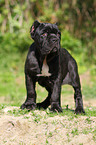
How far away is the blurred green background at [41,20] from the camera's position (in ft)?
42.4

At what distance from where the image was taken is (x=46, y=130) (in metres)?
3.84

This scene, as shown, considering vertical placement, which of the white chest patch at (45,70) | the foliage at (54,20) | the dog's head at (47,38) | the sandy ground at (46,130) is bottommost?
the sandy ground at (46,130)

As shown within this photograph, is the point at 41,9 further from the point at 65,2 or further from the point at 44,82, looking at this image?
the point at 44,82

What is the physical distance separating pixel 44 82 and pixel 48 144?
4.68ft

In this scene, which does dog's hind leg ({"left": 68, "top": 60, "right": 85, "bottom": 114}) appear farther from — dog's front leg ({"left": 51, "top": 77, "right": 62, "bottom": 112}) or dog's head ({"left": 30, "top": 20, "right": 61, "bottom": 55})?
dog's head ({"left": 30, "top": 20, "right": 61, "bottom": 55})

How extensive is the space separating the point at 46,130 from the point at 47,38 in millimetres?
1447

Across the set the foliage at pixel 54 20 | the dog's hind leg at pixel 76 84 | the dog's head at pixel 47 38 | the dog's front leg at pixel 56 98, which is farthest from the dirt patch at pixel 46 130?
the foliage at pixel 54 20

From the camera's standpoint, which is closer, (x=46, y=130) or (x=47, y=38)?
(x=46, y=130)

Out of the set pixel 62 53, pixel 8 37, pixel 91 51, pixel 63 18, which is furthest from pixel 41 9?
pixel 62 53

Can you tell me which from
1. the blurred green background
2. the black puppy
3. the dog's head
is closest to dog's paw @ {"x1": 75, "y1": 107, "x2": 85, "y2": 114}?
the black puppy

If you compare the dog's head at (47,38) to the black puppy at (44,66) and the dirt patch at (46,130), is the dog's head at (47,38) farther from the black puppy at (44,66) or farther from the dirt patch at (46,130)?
the dirt patch at (46,130)

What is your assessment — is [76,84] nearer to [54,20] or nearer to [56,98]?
[56,98]

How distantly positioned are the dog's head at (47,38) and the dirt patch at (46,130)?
1087 millimetres

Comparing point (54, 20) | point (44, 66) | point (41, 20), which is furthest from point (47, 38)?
point (54, 20)
